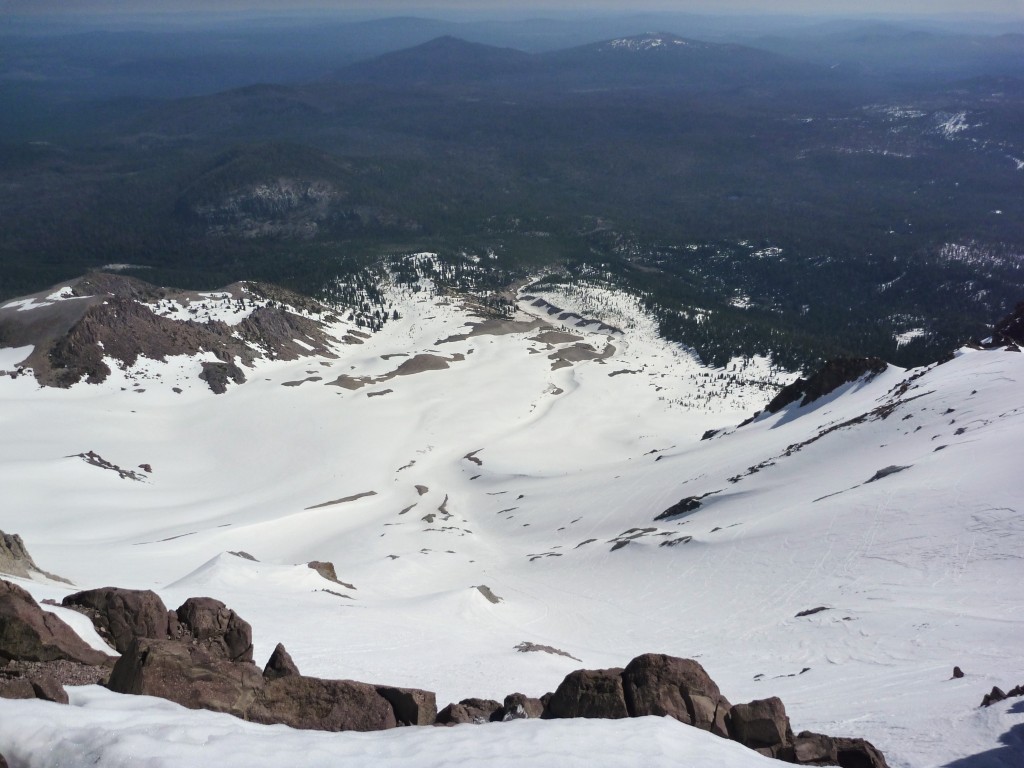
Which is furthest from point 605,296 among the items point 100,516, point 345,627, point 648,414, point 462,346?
point 345,627

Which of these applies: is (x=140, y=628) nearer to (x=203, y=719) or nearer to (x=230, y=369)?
(x=203, y=719)

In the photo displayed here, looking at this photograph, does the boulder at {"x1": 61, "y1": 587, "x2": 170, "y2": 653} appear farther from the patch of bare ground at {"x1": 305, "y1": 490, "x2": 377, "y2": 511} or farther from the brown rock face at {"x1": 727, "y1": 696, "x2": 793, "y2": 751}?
the patch of bare ground at {"x1": 305, "y1": 490, "x2": 377, "y2": 511}

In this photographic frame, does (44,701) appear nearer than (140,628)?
Yes

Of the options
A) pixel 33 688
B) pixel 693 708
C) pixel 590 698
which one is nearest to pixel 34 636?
pixel 33 688

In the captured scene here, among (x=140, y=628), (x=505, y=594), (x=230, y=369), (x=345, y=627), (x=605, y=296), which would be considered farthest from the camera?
(x=605, y=296)

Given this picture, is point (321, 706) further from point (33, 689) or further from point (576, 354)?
point (576, 354)

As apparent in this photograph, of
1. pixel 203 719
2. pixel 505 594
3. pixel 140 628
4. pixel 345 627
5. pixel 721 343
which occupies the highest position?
pixel 203 719

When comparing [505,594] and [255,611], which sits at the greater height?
[255,611]

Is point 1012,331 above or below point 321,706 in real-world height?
below
